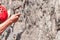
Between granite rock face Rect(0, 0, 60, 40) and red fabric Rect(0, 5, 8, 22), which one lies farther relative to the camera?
granite rock face Rect(0, 0, 60, 40)

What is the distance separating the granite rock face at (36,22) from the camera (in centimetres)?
205

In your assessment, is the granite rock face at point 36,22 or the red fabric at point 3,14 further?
the granite rock face at point 36,22

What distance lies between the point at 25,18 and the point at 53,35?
31 centimetres

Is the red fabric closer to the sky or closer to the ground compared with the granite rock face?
closer to the sky

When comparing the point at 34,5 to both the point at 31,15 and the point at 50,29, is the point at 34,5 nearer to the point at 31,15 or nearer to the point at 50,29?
the point at 31,15

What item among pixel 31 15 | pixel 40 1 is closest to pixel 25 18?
pixel 31 15

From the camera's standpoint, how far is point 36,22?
6.92ft

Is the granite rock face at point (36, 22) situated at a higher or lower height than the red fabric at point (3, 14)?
lower

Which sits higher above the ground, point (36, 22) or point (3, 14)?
point (3, 14)

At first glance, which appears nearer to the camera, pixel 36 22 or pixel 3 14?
pixel 3 14

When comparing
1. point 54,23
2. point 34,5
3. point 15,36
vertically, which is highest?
point 34,5

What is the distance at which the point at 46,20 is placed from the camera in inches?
81.4

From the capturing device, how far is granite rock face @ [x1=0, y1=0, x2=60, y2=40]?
2051 millimetres

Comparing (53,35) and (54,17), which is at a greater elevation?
(54,17)
